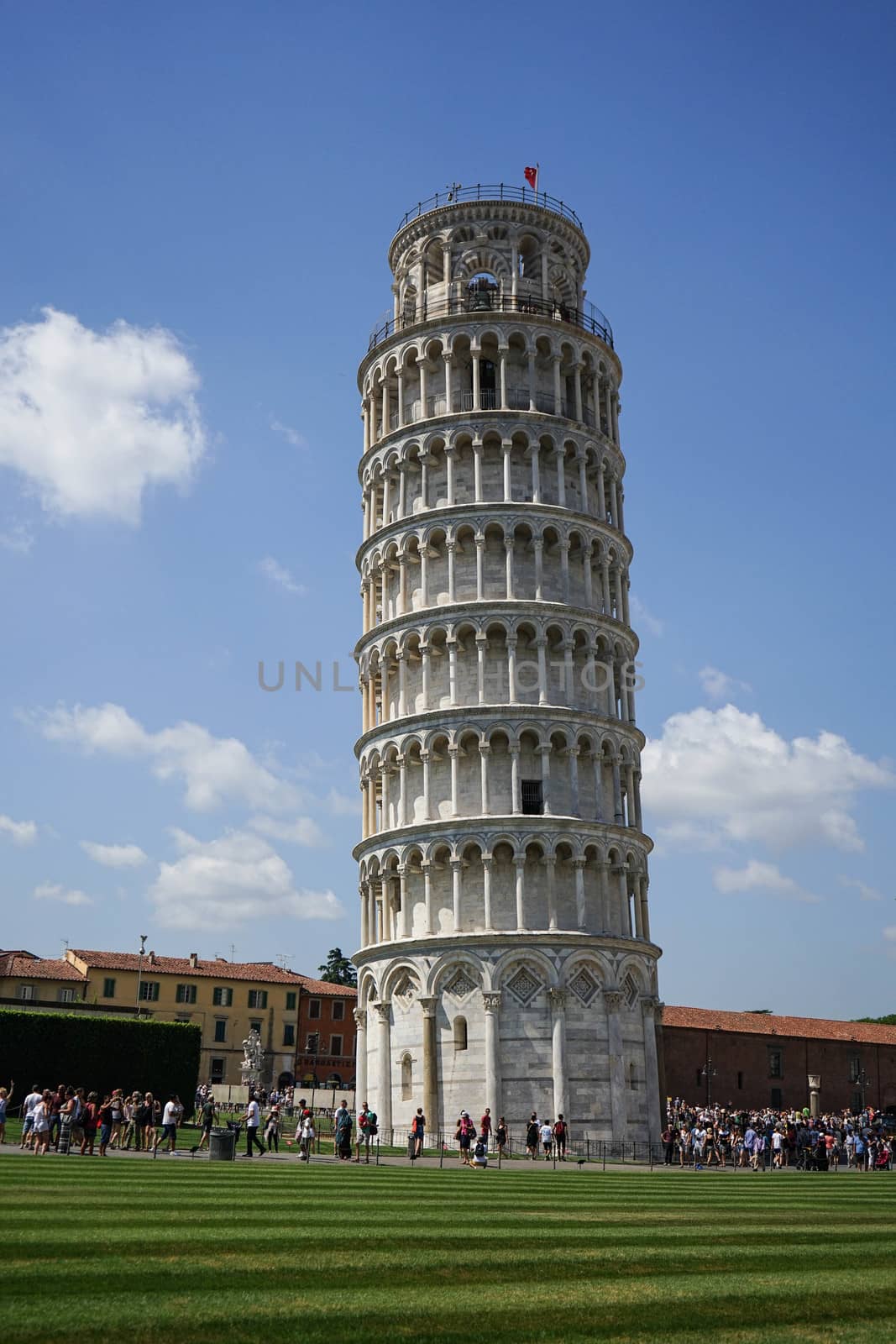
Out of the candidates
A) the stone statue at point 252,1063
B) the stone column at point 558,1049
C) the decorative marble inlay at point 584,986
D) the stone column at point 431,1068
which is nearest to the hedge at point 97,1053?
the stone statue at point 252,1063

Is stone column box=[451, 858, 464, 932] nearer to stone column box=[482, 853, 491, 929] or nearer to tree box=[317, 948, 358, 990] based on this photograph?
stone column box=[482, 853, 491, 929]

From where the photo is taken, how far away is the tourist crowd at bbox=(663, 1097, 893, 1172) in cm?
4762

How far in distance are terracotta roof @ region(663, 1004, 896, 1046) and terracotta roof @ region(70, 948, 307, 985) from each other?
111 feet

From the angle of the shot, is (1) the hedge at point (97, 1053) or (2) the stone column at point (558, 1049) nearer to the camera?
(2) the stone column at point (558, 1049)

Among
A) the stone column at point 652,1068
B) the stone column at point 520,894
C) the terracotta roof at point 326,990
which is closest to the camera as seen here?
the stone column at point 520,894

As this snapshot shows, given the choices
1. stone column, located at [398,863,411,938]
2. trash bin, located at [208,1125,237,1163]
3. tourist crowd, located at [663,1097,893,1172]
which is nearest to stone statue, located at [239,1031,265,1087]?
stone column, located at [398,863,411,938]

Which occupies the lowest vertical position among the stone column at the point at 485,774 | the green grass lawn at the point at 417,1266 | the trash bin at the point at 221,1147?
the green grass lawn at the point at 417,1266

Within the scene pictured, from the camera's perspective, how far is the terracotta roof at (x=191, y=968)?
99.5 meters

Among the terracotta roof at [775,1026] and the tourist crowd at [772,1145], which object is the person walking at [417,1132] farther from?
the terracotta roof at [775,1026]

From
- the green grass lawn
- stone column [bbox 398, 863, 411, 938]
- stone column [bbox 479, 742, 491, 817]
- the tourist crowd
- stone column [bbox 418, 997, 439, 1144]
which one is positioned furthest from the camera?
stone column [bbox 398, 863, 411, 938]

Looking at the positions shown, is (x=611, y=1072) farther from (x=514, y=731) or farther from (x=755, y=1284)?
(x=755, y=1284)

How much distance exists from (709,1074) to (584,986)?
115ft

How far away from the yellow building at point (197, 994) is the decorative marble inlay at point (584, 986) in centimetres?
5178

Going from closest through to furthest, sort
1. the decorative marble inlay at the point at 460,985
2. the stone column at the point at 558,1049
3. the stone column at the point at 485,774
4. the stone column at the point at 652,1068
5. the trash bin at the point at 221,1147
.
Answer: the trash bin at the point at 221,1147 → the stone column at the point at 558,1049 → the decorative marble inlay at the point at 460,985 → the stone column at the point at 652,1068 → the stone column at the point at 485,774
